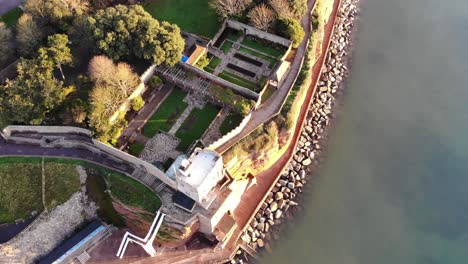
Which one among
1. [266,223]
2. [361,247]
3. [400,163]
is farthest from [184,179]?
[400,163]

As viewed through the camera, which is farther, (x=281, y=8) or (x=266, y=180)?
(x=281, y=8)

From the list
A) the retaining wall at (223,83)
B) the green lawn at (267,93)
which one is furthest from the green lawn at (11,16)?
the green lawn at (267,93)

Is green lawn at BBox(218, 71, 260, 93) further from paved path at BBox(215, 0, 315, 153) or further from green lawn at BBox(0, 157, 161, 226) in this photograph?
green lawn at BBox(0, 157, 161, 226)

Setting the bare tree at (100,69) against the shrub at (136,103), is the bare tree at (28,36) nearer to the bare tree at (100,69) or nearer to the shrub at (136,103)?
the bare tree at (100,69)

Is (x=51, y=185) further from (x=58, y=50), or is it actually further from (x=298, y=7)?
(x=298, y=7)

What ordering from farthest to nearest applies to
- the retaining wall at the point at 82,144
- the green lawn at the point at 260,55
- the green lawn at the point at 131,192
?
the green lawn at the point at 260,55 → the retaining wall at the point at 82,144 → the green lawn at the point at 131,192

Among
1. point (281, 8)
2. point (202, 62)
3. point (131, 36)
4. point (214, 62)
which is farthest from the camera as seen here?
point (281, 8)

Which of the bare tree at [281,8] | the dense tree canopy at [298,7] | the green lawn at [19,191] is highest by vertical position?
the dense tree canopy at [298,7]

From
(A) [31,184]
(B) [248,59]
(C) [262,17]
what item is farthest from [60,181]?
(C) [262,17]
